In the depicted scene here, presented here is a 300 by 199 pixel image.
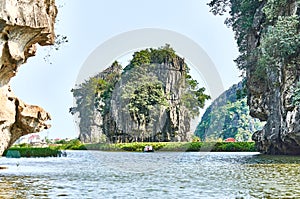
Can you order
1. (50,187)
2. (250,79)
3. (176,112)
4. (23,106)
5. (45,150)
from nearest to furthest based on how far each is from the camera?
(50,187), (23,106), (45,150), (250,79), (176,112)

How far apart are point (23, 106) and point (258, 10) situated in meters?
25.9

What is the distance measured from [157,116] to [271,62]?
37.0 m

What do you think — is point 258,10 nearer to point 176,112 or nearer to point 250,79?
point 250,79

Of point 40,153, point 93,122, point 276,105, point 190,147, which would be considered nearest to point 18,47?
point 40,153

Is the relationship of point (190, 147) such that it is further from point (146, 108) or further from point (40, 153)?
point (40, 153)

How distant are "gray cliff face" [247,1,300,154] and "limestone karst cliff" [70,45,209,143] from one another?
24159 mm

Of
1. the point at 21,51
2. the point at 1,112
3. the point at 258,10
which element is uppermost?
the point at 258,10

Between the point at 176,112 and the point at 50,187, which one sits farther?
the point at 176,112

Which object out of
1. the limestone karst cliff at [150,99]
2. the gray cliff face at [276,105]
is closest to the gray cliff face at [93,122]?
the limestone karst cliff at [150,99]

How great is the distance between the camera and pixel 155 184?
17.1 metres

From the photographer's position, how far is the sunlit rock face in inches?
733

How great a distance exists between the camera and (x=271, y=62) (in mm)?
34781

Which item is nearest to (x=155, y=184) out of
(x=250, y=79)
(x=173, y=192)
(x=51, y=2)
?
(x=173, y=192)

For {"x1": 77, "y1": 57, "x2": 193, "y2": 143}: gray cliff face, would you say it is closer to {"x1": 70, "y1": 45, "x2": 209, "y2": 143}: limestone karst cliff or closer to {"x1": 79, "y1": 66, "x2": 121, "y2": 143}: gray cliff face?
{"x1": 70, "y1": 45, "x2": 209, "y2": 143}: limestone karst cliff
